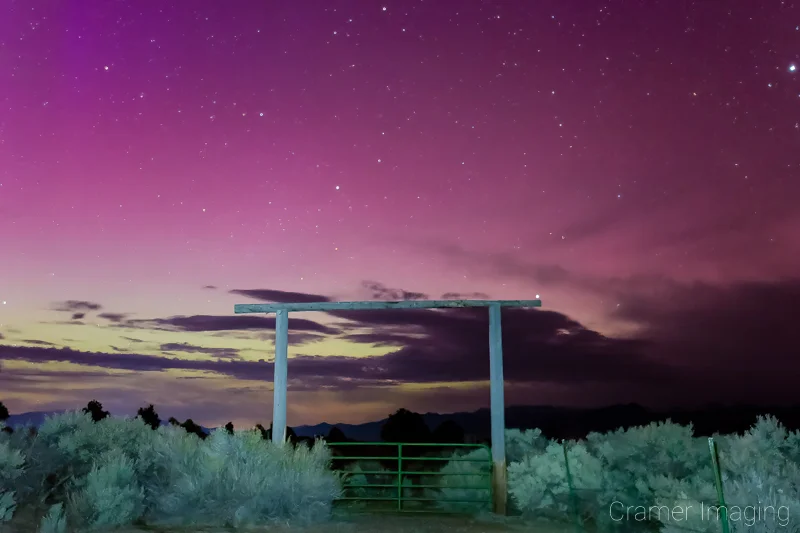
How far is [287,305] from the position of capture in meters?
13.0

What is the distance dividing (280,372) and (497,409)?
408 cm

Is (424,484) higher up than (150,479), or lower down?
lower down

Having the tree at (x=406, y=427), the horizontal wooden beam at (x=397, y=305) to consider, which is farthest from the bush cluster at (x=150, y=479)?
the tree at (x=406, y=427)

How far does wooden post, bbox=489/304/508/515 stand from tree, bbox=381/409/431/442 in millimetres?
12895

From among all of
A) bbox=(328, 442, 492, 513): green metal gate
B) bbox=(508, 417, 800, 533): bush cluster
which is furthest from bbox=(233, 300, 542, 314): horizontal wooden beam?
bbox=(508, 417, 800, 533): bush cluster

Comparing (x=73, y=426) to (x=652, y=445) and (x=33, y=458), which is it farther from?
(x=652, y=445)

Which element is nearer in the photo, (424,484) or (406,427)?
(424,484)

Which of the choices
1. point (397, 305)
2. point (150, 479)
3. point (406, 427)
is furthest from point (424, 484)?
point (406, 427)

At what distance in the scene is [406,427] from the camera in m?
25.9

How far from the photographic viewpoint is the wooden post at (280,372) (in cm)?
1308

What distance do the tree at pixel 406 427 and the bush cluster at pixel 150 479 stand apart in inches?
538

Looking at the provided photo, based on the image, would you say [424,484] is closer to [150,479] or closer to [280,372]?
[280,372]

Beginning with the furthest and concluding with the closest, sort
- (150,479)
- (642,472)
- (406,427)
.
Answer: (406,427) → (642,472) → (150,479)

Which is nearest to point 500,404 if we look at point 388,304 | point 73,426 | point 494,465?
point 494,465
